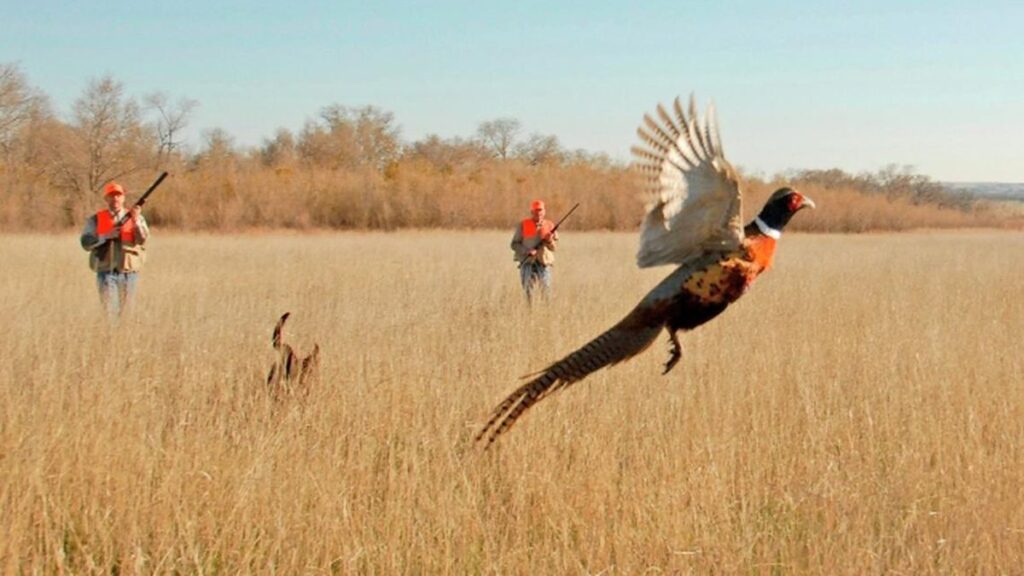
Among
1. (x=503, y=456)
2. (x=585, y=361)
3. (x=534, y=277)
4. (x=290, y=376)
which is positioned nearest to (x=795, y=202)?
(x=585, y=361)

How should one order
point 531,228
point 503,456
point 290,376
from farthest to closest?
point 531,228 → point 290,376 → point 503,456

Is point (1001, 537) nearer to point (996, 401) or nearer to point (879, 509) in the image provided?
point (879, 509)

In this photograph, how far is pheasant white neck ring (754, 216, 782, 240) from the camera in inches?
158

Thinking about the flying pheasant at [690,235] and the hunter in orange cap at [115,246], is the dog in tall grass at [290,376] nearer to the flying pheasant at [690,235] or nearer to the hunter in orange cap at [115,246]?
the flying pheasant at [690,235]

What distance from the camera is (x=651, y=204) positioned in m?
4.25

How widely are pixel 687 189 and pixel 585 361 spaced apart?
3.20ft

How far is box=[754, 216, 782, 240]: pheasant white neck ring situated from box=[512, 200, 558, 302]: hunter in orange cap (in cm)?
601

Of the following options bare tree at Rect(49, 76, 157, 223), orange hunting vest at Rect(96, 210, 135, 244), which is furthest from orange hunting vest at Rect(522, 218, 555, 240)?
bare tree at Rect(49, 76, 157, 223)

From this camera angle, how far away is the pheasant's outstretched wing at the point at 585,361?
3748mm

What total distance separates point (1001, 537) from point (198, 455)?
3.45 metres

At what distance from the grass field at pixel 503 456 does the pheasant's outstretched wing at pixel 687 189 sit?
3.36 feet

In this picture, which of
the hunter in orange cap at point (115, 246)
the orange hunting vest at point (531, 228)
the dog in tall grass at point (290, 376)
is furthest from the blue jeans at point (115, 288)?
the orange hunting vest at point (531, 228)

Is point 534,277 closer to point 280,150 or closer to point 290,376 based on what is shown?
point 290,376

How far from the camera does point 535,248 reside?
10242 millimetres
